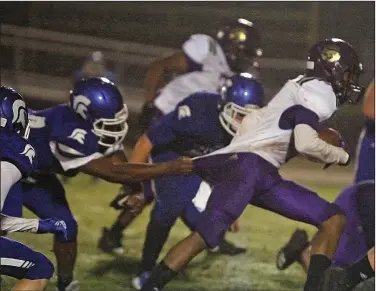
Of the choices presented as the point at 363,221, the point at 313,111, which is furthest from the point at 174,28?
the point at 363,221

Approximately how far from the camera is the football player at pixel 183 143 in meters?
1.70

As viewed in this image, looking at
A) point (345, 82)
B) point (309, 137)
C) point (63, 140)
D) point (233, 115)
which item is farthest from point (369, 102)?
point (63, 140)

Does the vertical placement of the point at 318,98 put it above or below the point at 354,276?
Result: above

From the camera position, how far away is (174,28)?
176 cm

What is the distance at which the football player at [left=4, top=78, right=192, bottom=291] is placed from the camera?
159 cm

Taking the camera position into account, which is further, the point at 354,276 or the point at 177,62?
the point at 177,62

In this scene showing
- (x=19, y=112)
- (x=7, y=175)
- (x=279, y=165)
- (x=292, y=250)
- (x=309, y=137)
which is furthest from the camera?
(x=292, y=250)

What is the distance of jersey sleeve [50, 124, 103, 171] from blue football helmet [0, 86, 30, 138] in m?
0.18

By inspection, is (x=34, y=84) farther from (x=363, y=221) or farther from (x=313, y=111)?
(x=363, y=221)

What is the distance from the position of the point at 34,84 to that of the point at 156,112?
0.34m

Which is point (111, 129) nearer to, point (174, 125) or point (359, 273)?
point (174, 125)

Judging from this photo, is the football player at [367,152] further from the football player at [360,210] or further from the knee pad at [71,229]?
the knee pad at [71,229]

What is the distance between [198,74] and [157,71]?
0.42ft

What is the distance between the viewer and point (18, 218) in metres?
1.37
